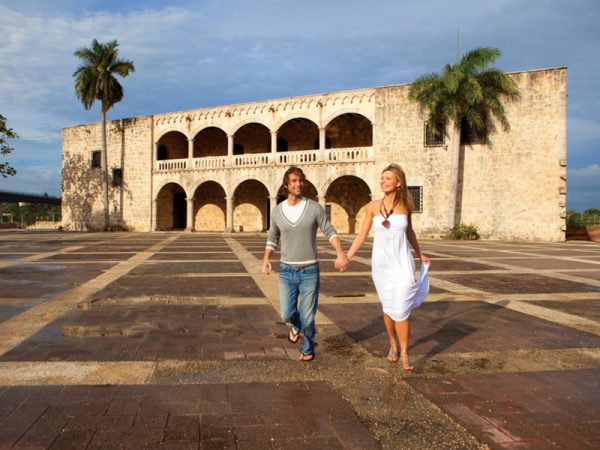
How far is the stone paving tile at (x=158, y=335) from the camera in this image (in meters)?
3.70

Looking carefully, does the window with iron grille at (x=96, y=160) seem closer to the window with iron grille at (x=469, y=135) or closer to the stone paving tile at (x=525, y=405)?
the window with iron grille at (x=469, y=135)

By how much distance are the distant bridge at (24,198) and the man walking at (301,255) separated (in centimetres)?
4583

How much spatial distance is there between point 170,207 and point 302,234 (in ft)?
92.1

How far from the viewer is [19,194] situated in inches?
1665

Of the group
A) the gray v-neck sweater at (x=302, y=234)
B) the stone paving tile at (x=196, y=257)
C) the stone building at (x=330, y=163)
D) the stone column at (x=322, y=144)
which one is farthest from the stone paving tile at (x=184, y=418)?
the stone column at (x=322, y=144)


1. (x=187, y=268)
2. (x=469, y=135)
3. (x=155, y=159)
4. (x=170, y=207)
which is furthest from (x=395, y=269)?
(x=170, y=207)

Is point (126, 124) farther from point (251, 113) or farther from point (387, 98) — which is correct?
point (387, 98)

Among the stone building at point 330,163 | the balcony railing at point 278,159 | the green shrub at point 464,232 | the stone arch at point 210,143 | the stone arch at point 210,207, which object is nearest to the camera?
the stone building at point 330,163

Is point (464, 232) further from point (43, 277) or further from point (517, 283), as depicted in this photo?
point (43, 277)

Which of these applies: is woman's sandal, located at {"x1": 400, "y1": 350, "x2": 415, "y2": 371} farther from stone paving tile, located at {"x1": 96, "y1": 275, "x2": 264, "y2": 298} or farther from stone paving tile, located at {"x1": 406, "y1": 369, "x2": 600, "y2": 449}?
stone paving tile, located at {"x1": 96, "y1": 275, "x2": 264, "y2": 298}

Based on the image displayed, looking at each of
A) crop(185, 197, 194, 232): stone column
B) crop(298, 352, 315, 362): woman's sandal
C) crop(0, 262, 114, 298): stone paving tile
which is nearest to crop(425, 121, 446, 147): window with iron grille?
crop(185, 197, 194, 232): stone column

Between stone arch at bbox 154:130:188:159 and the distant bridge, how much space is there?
21405 mm

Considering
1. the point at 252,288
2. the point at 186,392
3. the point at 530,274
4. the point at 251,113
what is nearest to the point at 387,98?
the point at 251,113

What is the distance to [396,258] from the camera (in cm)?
332
